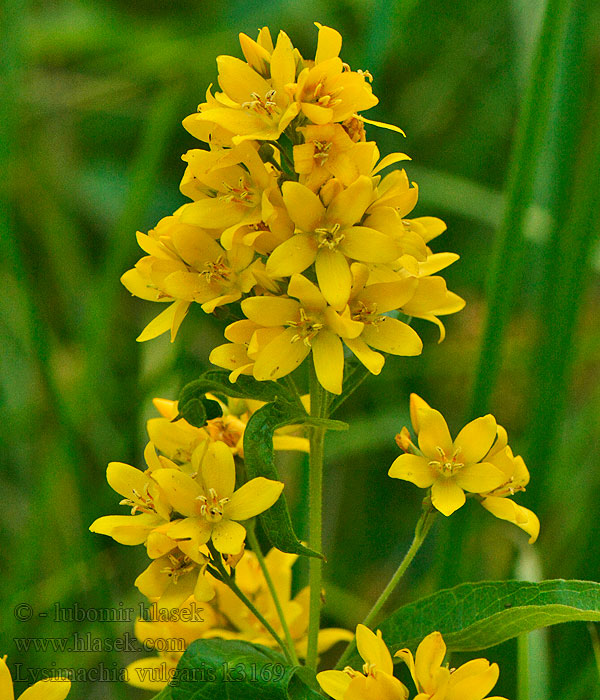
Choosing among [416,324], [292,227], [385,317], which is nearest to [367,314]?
[385,317]

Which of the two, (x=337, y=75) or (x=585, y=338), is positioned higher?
(x=337, y=75)

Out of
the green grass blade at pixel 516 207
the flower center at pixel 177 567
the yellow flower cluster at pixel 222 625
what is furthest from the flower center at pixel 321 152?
the green grass blade at pixel 516 207

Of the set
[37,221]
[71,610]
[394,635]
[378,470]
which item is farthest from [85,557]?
[37,221]

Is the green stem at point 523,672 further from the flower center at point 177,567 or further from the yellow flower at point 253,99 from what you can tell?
the yellow flower at point 253,99

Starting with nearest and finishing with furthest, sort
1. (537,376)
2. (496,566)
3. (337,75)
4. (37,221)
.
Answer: (337,75), (537,376), (496,566), (37,221)

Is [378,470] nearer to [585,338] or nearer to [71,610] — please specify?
[585,338]

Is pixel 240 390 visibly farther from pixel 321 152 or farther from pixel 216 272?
pixel 321 152

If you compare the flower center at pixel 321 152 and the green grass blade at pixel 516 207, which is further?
the green grass blade at pixel 516 207
